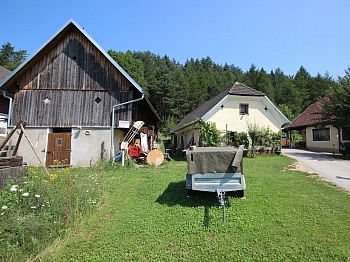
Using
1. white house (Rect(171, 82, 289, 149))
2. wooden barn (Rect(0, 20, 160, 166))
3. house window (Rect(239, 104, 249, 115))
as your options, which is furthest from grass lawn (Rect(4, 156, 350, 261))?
house window (Rect(239, 104, 249, 115))

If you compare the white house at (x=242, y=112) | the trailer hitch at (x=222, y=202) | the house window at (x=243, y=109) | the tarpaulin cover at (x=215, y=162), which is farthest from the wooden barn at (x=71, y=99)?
the house window at (x=243, y=109)

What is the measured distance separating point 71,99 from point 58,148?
289 centimetres

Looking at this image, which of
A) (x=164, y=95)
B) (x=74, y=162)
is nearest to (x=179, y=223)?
(x=74, y=162)

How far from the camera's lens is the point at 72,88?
518 inches

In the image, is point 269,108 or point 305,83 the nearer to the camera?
point 269,108

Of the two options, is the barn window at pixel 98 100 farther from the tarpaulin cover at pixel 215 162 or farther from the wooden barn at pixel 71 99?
the tarpaulin cover at pixel 215 162

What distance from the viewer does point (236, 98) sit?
18359mm

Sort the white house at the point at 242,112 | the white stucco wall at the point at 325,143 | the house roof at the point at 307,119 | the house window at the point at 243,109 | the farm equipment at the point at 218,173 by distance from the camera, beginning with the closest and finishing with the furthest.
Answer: the farm equipment at the point at 218,173
the white house at the point at 242,112
the house window at the point at 243,109
the white stucco wall at the point at 325,143
the house roof at the point at 307,119

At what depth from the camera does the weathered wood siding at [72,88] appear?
512 inches

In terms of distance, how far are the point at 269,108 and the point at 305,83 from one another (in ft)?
137

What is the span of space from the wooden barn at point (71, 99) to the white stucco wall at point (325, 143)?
19.0m

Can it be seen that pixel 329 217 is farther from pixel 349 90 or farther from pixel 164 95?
pixel 164 95

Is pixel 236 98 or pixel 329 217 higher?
pixel 236 98

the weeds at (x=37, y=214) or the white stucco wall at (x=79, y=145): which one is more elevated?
the white stucco wall at (x=79, y=145)
